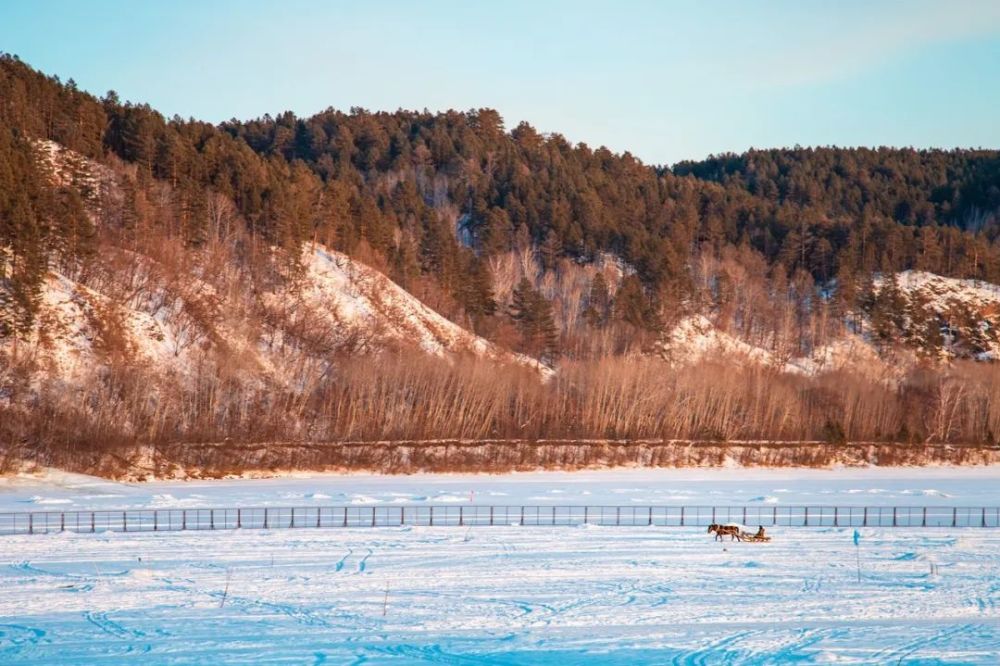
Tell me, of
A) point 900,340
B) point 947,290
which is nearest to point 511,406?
point 900,340

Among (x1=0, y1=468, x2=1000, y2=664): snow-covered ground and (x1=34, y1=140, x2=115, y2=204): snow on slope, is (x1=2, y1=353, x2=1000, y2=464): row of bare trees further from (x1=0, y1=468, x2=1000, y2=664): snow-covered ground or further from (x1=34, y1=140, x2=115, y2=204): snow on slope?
(x1=0, y1=468, x2=1000, y2=664): snow-covered ground

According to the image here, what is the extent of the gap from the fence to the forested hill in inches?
1338

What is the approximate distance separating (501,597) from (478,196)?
119169 mm

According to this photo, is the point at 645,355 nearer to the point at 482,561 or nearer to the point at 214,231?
the point at 214,231

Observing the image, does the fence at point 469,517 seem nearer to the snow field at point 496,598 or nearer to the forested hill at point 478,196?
the snow field at point 496,598

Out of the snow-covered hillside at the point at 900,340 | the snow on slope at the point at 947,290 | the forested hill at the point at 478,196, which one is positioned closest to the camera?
the forested hill at the point at 478,196

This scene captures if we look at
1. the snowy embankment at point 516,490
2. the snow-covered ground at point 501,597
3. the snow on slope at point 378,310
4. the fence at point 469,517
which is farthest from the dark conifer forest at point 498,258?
the snow-covered ground at point 501,597

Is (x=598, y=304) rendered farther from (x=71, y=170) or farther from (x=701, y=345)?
(x=71, y=170)

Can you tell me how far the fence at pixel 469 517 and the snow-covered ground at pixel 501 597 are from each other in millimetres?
1942

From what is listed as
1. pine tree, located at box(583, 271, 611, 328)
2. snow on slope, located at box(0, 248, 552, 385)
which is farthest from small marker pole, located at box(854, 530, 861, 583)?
pine tree, located at box(583, 271, 611, 328)

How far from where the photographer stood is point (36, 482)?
51656mm

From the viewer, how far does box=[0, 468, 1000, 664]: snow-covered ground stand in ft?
65.4

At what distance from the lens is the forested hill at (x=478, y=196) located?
3654 inches

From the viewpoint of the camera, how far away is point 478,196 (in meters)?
141
